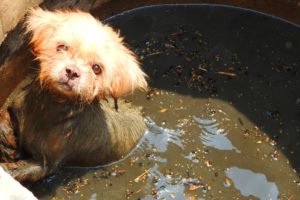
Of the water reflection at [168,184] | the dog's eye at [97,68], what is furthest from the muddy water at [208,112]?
the dog's eye at [97,68]

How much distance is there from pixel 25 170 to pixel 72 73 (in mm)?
1100

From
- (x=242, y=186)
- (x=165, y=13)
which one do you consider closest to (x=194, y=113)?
(x=242, y=186)

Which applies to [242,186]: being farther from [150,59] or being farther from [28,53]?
[28,53]

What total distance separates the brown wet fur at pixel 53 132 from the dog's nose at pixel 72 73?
30 centimetres

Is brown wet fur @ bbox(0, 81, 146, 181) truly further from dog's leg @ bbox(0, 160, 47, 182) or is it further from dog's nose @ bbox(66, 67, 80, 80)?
dog's nose @ bbox(66, 67, 80, 80)

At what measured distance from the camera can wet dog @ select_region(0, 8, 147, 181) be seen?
4.63m

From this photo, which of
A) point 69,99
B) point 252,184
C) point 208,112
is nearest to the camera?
point 69,99

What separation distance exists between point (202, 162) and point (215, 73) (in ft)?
3.72

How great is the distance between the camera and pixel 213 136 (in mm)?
6180

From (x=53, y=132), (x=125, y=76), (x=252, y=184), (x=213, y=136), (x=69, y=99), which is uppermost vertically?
(x=125, y=76)

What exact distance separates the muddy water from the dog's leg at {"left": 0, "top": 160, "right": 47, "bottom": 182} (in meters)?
0.32

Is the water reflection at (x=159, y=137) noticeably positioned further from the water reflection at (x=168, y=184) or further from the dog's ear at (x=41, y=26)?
the dog's ear at (x=41, y=26)

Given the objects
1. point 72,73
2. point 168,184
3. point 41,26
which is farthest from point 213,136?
point 41,26

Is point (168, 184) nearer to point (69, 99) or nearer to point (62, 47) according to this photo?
point (69, 99)
